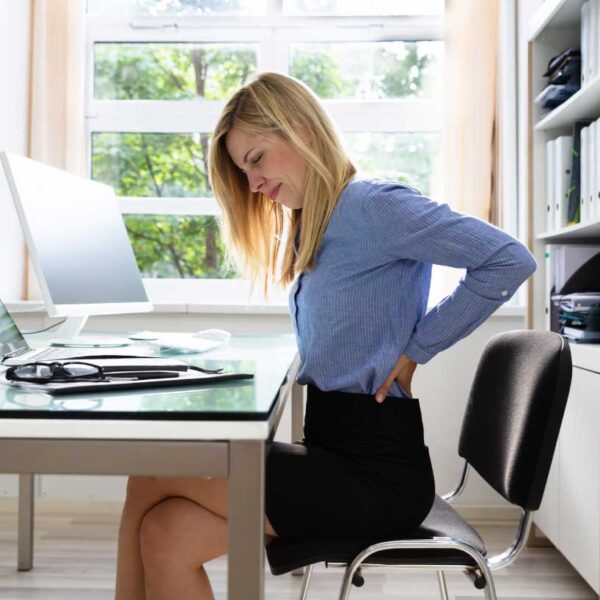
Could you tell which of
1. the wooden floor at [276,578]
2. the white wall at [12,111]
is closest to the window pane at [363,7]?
the white wall at [12,111]

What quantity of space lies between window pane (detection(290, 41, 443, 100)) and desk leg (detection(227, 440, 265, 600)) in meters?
2.63

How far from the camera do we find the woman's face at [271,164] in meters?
1.47

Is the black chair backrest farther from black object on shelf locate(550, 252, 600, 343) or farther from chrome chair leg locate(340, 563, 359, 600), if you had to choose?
black object on shelf locate(550, 252, 600, 343)

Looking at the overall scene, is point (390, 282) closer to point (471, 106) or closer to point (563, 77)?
point (563, 77)

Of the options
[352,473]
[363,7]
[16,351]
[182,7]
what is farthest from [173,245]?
[352,473]

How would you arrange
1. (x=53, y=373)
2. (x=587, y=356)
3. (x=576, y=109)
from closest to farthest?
(x=53, y=373) → (x=587, y=356) → (x=576, y=109)

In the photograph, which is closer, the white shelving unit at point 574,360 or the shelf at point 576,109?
the white shelving unit at point 574,360

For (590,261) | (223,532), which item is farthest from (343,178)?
(590,261)

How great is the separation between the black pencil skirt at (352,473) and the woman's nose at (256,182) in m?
0.43

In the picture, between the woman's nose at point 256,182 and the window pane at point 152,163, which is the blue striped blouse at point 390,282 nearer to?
the woman's nose at point 256,182

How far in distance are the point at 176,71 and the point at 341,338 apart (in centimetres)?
227

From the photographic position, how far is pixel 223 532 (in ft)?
3.73

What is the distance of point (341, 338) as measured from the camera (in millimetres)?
1325

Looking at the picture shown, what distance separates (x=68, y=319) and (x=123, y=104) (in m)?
1.52
